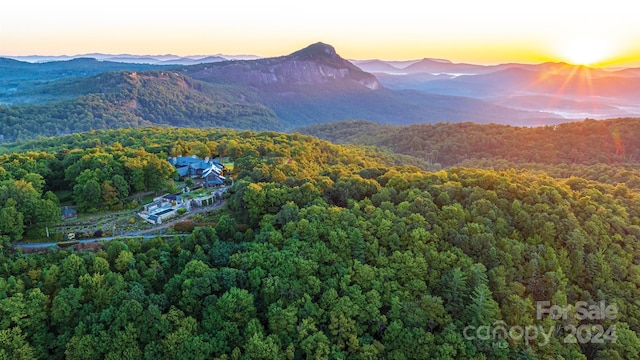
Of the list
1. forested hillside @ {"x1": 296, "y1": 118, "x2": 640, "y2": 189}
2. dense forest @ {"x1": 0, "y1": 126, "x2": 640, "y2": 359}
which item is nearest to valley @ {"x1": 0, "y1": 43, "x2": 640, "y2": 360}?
dense forest @ {"x1": 0, "y1": 126, "x2": 640, "y2": 359}

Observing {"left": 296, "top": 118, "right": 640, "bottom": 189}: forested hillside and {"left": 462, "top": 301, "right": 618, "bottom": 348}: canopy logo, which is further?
{"left": 296, "top": 118, "right": 640, "bottom": 189}: forested hillside

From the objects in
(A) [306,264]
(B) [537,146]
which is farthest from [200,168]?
(B) [537,146]

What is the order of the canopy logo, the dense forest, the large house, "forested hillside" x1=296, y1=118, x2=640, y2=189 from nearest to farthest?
the dense forest < the canopy logo < the large house < "forested hillside" x1=296, y1=118, x2=640, y2=189

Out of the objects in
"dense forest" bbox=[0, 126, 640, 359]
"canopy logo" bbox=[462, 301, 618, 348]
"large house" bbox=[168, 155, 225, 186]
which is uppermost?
"large house" bbox=[168, 155, 225, 186]

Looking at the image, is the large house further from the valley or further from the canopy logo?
the canopy logo

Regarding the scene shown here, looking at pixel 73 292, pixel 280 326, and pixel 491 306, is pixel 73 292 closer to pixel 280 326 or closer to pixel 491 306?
pixel 280 326

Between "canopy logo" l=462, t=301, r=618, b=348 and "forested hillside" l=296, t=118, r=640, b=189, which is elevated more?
"forested hillside" l=296, t=118, r=640, b=189
